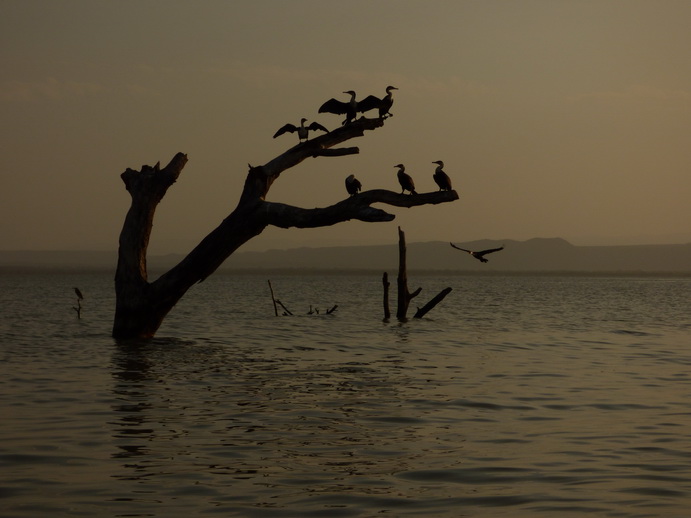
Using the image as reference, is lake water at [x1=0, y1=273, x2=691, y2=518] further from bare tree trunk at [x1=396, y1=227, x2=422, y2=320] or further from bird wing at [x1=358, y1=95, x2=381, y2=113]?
bare tree trunk at [x1=396, y1=227, x2=422, y2=320]

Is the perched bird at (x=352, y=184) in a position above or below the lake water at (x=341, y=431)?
above

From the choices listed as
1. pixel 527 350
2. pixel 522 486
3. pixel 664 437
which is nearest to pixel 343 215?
pixel 527 350

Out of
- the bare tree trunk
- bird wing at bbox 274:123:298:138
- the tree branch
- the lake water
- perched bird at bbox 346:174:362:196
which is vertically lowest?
the lake water

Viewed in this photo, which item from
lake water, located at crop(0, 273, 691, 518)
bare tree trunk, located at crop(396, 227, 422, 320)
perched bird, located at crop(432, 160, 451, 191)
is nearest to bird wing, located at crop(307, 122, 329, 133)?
perched bird, located at crop(432, 160, 451, 191)

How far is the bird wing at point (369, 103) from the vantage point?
19.5 meters

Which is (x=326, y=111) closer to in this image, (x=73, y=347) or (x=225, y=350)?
(x=225, y=350)

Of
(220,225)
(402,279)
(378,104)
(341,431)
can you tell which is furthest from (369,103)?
(402,279)

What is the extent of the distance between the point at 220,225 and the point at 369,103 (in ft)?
14.3

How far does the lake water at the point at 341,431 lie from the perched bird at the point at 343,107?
5401 millimetres

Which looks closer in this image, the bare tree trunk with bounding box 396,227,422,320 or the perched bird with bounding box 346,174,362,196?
the perched bird with bounding box 346,174,362,196

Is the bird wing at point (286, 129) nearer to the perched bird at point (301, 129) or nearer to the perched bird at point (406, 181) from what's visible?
the perched bird at point (301, 129)

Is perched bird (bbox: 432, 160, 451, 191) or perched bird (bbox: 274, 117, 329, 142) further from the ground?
perched bird (bbox: 274, 117, 329, 142)

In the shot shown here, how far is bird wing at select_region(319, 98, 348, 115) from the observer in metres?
20.2

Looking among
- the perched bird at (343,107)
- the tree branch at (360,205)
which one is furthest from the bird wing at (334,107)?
the tree branch at (360,205)
